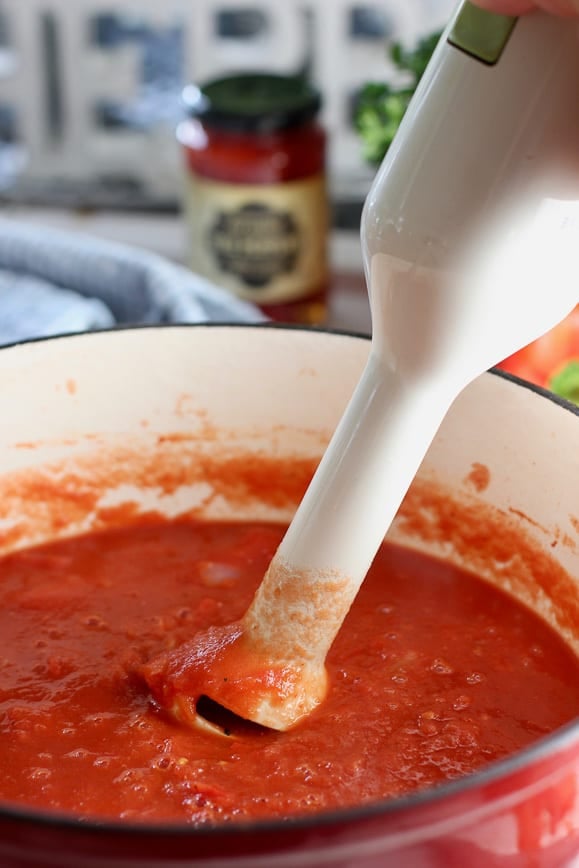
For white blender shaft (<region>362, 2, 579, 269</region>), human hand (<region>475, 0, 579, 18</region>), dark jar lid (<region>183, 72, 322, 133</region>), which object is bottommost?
dark jar lid (<region>183, 72, 322, 133</region>)

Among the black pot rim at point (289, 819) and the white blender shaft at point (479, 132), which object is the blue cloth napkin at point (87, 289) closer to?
the white blender shaft at point (479, 132)

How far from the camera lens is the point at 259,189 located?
1879mm

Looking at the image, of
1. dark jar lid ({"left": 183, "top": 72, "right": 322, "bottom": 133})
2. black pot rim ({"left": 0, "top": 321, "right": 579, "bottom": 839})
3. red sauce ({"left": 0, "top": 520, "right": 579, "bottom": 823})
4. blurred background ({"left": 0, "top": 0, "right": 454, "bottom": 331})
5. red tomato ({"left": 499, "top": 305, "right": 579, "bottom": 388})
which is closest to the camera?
black pot rim ({"left": 0, "top": 321, "right": 579, "bottom": 839})

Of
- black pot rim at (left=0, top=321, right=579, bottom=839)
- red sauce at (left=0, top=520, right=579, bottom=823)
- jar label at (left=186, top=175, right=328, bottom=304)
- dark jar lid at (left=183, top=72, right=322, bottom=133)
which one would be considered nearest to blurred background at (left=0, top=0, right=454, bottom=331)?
jar label at (left=186, top=175, right=328, bottom=304)

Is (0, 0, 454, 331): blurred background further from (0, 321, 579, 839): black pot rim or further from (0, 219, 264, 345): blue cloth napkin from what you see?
(0, 321, 579, 839): black pot rim

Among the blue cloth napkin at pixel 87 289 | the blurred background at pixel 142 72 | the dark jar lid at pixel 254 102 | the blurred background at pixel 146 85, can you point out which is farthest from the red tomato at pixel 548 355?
the blurred background at pixel 142 72

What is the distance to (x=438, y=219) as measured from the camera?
2.63 feet

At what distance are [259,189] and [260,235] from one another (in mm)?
76

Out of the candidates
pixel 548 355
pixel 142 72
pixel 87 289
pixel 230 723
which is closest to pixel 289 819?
pixel 230 723

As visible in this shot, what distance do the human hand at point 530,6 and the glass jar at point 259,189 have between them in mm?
1104

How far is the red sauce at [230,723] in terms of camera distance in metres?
0.92

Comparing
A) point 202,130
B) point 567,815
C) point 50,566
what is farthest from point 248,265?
point 567,815

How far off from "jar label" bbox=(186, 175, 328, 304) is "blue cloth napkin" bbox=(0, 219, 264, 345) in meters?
0.09

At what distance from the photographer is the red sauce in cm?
92
